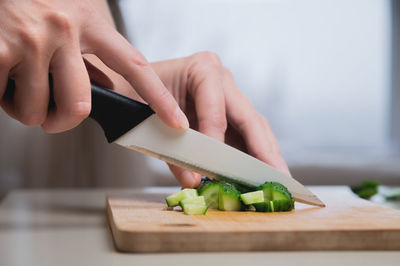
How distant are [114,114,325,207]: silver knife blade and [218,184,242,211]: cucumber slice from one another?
0.07 metres

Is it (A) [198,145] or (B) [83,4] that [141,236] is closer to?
(A) [198,145]

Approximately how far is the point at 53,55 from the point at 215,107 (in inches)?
21.1

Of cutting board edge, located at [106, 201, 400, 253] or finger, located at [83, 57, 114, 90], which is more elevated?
finger, located at [83, 57, 114, 90]

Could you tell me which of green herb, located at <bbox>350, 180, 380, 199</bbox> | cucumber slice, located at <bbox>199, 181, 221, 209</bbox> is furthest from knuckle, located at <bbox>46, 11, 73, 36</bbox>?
green herb, located at <bbox>350, 180, 380, 199</bbox>

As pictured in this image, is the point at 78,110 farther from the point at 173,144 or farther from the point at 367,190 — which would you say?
the point at 367,190

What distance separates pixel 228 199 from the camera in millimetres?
1199

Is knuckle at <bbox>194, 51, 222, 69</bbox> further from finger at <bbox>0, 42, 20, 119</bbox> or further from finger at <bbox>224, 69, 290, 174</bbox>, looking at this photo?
finger at <bbox>0, 42, 20, 119</bbox>

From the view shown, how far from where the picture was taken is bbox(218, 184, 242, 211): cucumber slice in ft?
3.92

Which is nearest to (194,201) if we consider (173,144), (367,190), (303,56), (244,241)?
(173,144)

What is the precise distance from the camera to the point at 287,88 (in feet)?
10.9

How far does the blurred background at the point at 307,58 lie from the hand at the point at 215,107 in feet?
4.86

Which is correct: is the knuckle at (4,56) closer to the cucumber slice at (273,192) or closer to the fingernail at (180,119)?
the fingernail at (180,119)

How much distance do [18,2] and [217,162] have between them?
1.84 feet

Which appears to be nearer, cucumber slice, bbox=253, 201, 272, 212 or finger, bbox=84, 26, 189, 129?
finger, bbox=84, 26, 189, 129
